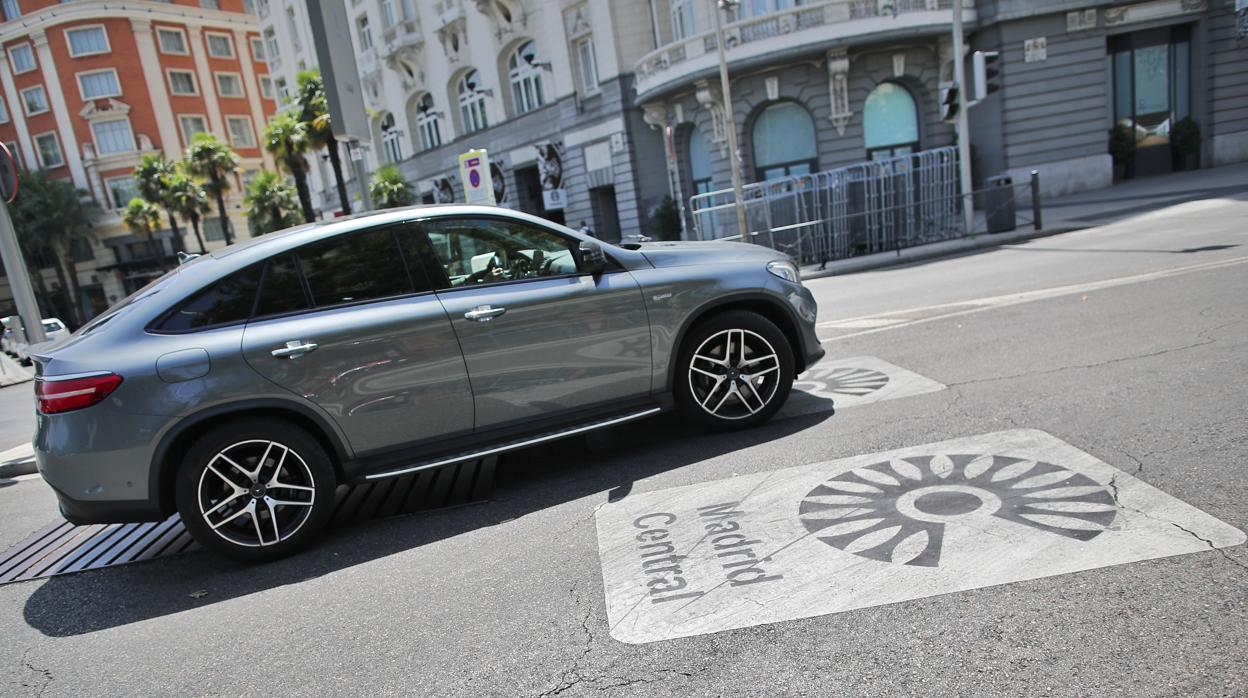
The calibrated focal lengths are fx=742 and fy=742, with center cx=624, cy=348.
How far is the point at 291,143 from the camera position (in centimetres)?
3069

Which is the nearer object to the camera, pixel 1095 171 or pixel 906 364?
pixel 906 364

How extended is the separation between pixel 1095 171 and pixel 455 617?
1069 inches

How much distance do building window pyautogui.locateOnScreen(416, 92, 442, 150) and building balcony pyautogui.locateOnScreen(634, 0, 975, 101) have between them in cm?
2175

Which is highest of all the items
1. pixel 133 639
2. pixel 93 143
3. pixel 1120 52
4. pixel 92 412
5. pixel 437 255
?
pixel 93 143

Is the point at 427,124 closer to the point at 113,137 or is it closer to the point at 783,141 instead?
the point at 783,141

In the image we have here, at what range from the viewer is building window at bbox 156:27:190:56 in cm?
5325

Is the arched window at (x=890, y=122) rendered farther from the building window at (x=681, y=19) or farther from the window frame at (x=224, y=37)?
the window frame at (x=224, y=37)

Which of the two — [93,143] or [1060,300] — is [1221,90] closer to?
[1060,300]

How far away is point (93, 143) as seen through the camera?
5175 centimetres

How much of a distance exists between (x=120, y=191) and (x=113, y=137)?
148 inches

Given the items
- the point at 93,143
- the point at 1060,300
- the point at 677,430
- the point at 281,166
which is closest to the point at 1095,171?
the point at 1060,300

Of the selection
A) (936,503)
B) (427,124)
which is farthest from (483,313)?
(427,124)

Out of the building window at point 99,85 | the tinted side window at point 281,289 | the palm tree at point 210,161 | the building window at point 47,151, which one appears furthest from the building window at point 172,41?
the tinted side window at point 281,289

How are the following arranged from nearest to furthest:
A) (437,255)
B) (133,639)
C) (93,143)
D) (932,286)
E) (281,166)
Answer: (133,639) < (437,255) < (932,286) < (281,166) < (93,143)
